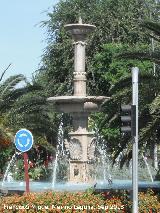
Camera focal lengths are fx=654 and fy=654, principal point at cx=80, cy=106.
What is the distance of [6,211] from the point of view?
43.9 feet

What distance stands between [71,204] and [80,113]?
8.04m

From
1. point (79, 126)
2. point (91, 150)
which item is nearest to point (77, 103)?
point (79, 126)

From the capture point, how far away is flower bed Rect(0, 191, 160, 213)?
13.3 metres

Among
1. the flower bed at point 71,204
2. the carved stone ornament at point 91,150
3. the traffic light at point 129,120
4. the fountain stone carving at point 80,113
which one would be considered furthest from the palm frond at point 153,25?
the carved stone ornament at point 91,150

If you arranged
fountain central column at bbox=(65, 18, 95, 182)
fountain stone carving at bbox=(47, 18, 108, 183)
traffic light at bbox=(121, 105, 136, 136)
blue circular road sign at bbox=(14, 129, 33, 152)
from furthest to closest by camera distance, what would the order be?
fountain central column at bbox=(65, 18, 95, 182) → fountain stone carving at bbox=(47, 18, 108, 183) → blue circular road sign at bbox=(14, 129, 33, 152) → traffic light at bbox=(121, 105, 136, 136)

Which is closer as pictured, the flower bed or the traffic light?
the traffic light

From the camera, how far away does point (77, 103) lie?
68.6 feet

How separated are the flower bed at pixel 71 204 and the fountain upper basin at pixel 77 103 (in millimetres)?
7109

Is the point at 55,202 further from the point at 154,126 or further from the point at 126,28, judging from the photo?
the point at 126,28

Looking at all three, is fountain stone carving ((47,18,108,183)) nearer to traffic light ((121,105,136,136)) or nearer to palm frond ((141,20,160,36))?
palm frond ((141,20,160,36))

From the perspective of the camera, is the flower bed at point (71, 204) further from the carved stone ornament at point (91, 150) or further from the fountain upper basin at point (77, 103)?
the carved stone ornament at point (91, 150)

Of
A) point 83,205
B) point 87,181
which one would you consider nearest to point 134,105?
point 83,205

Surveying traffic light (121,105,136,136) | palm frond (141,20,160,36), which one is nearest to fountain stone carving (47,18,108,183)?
palm frond (141,20,160,36)

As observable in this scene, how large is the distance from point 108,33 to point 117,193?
98.1ft
